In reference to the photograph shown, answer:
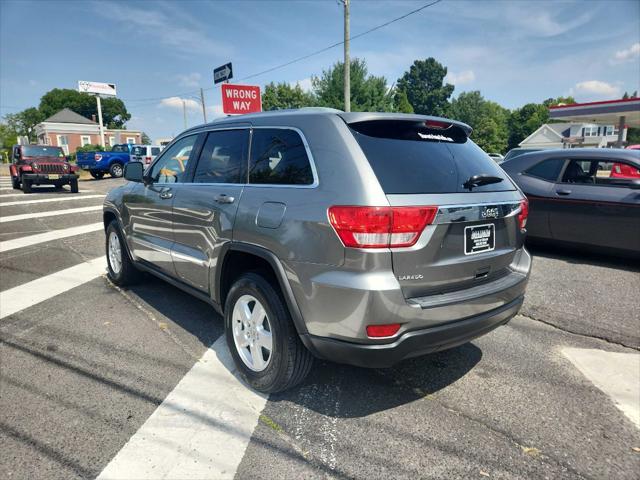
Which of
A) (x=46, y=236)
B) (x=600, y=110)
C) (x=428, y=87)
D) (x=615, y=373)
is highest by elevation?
(x=428, y=87)

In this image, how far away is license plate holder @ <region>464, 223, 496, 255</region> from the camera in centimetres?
245

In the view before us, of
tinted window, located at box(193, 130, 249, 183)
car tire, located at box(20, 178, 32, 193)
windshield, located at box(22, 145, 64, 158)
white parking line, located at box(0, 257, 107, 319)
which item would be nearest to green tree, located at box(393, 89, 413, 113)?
windshield, located at box(22, 145, 64, 158)

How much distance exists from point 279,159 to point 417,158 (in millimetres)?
888

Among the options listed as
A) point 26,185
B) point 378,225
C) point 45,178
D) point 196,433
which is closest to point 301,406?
point 196,433

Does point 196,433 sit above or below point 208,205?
below

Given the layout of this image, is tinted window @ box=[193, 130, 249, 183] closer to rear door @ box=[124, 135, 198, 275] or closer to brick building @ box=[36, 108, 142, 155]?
rear door @ box=[124, 135, 198, 275]

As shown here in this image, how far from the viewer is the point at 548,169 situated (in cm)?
633

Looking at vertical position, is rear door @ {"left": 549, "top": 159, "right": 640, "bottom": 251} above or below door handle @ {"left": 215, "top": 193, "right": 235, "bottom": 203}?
below

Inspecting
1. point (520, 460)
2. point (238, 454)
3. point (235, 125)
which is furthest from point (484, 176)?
point (238, 454)

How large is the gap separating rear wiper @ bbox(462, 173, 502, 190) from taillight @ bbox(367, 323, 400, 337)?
101 centimetres

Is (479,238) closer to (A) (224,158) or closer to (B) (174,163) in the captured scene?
(A) (224,158)

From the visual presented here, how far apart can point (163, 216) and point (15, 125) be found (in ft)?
388

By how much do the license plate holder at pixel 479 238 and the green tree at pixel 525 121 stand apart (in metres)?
104

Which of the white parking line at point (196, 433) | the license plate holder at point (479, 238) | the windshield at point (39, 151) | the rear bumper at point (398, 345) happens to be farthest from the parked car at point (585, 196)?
the windshield at point (39, 151)
